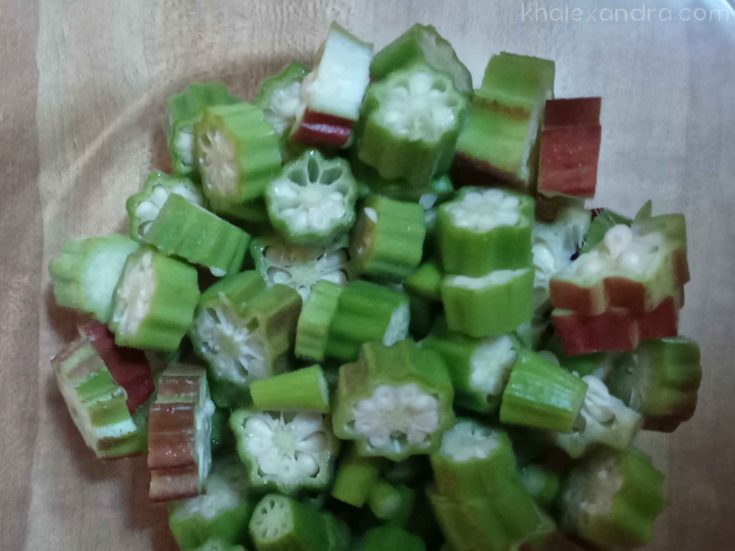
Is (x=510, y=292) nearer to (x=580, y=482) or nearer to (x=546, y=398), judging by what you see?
(x=546, y=398)

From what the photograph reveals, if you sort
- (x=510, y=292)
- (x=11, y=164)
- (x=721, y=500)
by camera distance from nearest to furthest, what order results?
(x=510, y=292) → (x=721, y=500) → (x=11, y=164)

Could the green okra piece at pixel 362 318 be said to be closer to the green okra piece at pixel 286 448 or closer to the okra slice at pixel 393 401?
the okra slice at pixel 393 401

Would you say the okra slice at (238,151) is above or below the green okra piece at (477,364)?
above

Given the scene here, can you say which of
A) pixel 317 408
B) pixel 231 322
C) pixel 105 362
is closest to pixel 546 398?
pixel 317 408

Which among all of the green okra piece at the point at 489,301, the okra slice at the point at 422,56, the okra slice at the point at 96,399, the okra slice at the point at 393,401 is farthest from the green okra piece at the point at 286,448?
the okra slice at the point at 422,56

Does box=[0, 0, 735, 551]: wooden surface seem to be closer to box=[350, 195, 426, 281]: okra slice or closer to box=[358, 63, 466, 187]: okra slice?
box=[358, 63, 466, 187]: okra slice

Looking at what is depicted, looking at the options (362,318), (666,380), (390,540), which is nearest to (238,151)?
(362,318)
